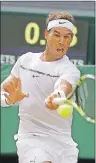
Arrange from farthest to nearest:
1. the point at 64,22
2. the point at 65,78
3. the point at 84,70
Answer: the point at 84,70
the point at 64,22
the point at 65,78

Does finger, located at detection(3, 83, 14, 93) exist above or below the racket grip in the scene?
above

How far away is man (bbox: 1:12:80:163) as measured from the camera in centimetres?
329

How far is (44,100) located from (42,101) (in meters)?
0.02

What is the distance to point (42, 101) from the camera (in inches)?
132

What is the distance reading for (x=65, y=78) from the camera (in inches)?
126

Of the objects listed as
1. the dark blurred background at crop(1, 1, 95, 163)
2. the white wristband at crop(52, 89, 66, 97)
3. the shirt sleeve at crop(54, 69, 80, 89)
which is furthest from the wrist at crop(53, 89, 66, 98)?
the dark blurred background at crop(1, 1, 95, 163)

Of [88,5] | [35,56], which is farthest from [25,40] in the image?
[35,56]

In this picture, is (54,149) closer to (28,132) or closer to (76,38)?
(28,132)

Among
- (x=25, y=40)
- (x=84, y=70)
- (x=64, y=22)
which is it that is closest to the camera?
(x=64, y=22)

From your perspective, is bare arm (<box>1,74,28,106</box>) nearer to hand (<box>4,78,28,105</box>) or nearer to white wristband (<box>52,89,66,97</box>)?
hand (<box>4,78,28,105</box>)

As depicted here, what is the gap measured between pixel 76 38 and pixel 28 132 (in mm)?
2980

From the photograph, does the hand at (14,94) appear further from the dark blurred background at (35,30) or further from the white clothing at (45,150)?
the dark blurred background at (35,30)

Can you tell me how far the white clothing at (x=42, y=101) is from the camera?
3.32 m

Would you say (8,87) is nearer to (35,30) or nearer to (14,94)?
(14,94)
